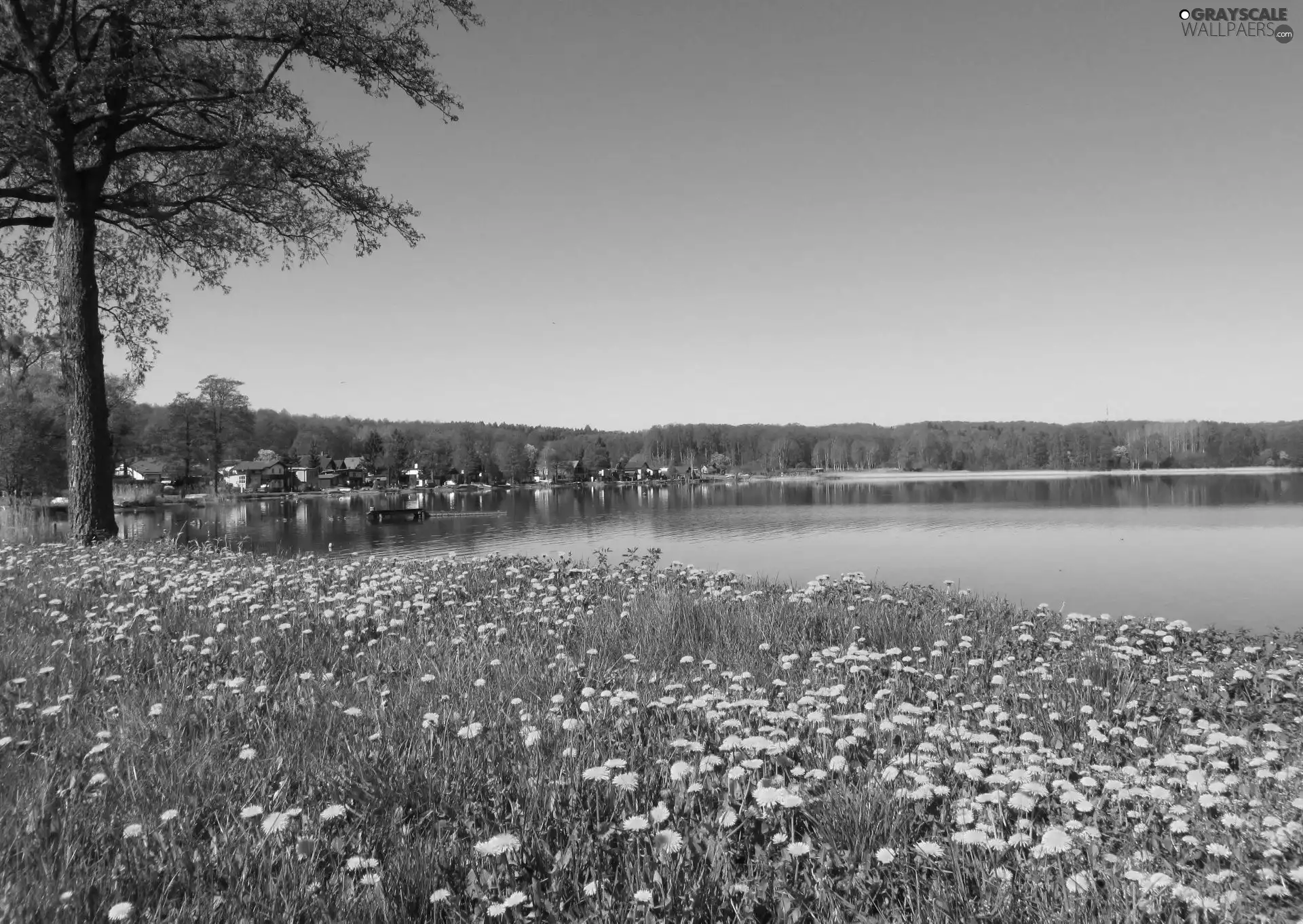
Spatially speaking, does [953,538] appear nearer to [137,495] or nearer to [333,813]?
[333,813]

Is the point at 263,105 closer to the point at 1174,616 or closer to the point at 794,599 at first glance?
the point at 794,599

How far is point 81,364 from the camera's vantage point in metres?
11.8

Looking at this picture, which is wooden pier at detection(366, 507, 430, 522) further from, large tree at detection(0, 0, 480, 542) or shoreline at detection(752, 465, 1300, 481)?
shoreline at detection(752, 465, 1300, 481)

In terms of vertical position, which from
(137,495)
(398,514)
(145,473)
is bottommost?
(398,514)

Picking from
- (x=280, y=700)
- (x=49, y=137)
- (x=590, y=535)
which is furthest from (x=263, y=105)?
(x=590, y=535)

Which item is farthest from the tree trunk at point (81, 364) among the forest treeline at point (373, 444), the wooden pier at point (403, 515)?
the wooden pier at point (403, 515)

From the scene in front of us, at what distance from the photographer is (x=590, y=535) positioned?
4331 cm

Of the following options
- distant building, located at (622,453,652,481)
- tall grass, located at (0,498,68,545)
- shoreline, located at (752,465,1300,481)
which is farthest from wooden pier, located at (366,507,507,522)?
distant building, located at (622,453,652,481)

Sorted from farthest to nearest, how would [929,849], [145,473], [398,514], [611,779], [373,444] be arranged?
[373,444]
[145,473]
[398,514]
[611,779]
[929,849]

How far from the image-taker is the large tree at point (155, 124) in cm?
1153

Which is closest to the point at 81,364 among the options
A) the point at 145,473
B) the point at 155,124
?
the point at 155,124

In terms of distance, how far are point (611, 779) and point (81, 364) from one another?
42.2ft

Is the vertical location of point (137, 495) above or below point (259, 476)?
below

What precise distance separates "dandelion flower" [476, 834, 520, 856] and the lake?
10574 millimetres
